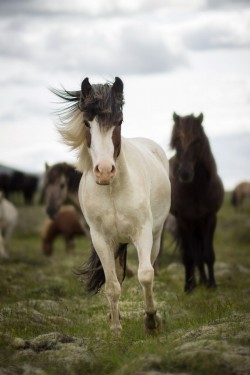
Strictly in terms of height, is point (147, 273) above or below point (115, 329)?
above

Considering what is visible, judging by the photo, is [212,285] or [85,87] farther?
[212,285]

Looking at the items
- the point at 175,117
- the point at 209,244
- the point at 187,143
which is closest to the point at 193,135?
the point at 187,143

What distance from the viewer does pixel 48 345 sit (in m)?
7.23

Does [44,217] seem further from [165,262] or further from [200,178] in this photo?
[200,178]

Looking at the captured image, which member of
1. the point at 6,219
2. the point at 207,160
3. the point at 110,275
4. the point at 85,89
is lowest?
the point at 6,219

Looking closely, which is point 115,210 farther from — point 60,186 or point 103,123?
point 60,186

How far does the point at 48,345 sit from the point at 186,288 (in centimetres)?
598

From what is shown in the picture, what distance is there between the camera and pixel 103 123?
7.64m

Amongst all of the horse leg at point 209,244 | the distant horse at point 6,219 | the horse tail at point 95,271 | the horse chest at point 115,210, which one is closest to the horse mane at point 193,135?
the horse leg at point 209,244

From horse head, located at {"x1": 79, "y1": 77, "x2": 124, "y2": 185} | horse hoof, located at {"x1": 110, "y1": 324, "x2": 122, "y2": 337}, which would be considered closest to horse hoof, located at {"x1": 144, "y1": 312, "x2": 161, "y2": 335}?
horse hoof, located at {"x1": 110, "y1": 324, "x2": 122, "y2": 337}

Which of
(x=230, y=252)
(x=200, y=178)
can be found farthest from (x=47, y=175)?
(x=230, y=252)

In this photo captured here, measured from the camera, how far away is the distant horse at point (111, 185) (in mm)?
7680

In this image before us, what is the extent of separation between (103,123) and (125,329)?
2409 millimetres

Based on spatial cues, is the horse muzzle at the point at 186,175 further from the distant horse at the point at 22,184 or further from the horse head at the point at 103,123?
the distant horse at the point at 22,184
